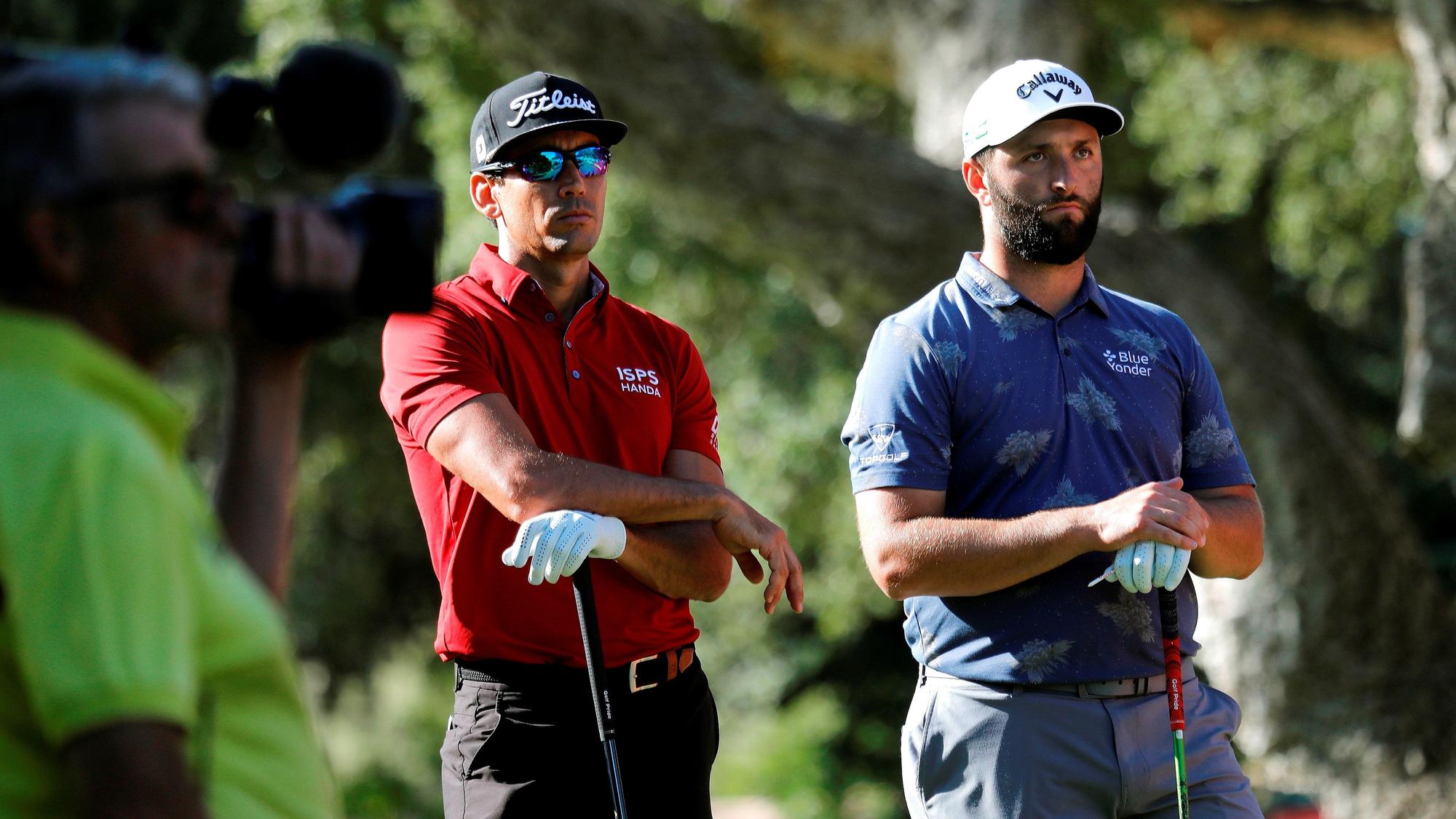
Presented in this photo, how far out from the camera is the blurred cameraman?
5.07ft

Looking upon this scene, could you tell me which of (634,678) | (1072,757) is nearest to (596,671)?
(634,678)

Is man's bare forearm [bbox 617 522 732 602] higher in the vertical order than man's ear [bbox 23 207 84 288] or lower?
lower

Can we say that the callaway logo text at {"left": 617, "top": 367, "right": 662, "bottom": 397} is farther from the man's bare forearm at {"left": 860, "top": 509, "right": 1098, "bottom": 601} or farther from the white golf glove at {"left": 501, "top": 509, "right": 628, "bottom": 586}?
the man's bare forearm at {"left": 860, "top": 509, "right": 1098, "bottom": 601}

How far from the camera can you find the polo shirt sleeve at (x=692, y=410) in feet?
12.7

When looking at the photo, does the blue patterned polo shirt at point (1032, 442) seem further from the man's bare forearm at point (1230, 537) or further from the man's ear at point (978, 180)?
the man's ear at point (978, 180)

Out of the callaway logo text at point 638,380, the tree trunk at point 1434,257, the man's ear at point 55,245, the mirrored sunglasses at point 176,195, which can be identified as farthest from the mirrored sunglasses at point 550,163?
the tree trunk at point 1434,257

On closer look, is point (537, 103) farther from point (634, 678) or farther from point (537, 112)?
point (634, 678)

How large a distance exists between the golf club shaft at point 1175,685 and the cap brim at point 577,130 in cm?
162

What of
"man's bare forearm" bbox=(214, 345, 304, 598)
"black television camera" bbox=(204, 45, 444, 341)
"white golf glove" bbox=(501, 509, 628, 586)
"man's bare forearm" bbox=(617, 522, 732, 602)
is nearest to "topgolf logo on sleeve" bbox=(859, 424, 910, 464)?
"man's bare forearm" bbox=(617, 522, 732, 602)

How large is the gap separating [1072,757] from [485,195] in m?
1.91

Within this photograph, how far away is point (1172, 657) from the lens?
3.46 m

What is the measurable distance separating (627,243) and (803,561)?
3.62m

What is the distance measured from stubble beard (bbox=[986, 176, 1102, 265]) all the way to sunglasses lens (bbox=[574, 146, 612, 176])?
936 millimetres

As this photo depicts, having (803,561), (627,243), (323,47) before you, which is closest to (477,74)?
(627,243)
